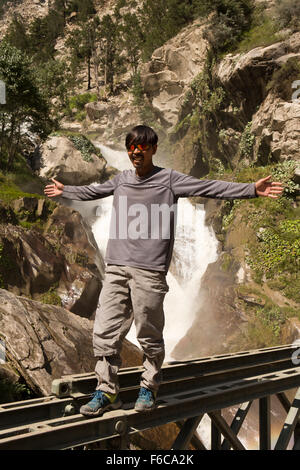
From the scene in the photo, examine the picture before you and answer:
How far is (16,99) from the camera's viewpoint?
2023cm

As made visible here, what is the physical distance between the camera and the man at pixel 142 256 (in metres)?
3.25

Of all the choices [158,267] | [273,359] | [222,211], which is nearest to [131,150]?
[158,267]

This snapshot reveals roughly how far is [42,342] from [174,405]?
12.3 ft

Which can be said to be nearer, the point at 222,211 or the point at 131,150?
the point at 131,150

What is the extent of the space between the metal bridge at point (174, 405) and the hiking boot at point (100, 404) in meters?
0.07

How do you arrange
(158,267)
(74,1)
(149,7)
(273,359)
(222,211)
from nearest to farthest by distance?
(158,267)
(273,359)
(222,211)
(149,7)
(74,1)

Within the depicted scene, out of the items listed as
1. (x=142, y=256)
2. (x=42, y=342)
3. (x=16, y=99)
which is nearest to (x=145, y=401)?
(x=142, y=256)

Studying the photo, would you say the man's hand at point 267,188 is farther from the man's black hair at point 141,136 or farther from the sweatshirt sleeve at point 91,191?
the sweatshirt sleeve at point 91,191

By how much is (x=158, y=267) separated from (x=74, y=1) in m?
87.0

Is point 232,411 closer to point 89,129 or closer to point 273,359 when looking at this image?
point 273,359

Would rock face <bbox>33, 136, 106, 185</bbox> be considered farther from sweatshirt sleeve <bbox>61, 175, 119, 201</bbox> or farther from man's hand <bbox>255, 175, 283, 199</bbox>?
man's hand <bbox>255, 175, 283, 199</bbox>

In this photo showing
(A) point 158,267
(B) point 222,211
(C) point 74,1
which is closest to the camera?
(A) point 158,267

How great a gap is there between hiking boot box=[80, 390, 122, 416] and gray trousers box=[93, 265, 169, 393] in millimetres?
71

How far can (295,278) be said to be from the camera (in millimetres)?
13734
